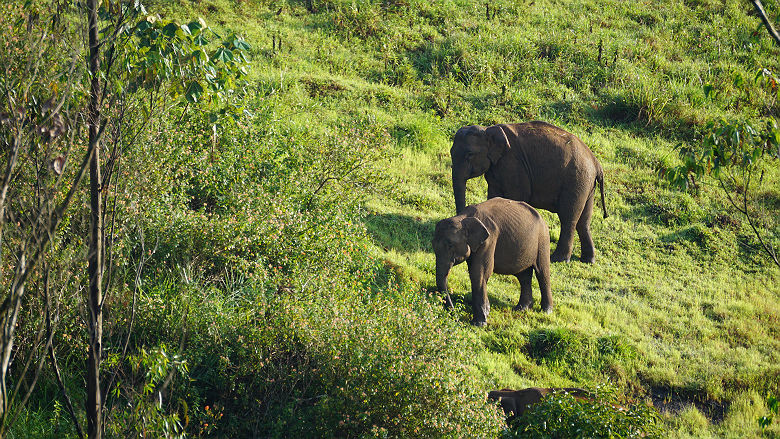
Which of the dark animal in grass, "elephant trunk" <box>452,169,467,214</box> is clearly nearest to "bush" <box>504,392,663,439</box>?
the dark animal in grass

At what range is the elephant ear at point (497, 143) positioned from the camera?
44.1 feet

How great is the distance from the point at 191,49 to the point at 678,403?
25.0 feet

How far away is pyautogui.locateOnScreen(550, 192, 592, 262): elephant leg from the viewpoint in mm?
13523

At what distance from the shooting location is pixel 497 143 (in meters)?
13.5

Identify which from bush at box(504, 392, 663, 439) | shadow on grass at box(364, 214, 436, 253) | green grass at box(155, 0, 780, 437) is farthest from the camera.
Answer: shadow on grass at box(364, 214, 436, 253)

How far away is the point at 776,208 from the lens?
17031 millimetres

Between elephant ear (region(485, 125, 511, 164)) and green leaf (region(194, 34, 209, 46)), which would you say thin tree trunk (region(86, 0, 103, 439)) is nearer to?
green leaf (region(194, 34, 209, 46))

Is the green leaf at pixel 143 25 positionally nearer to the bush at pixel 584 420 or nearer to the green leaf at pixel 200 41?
the green leaf at pixel 200 41

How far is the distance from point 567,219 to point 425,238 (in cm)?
245

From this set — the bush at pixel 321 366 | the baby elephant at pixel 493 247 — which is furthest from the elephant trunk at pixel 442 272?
the bush at pixel 321 366

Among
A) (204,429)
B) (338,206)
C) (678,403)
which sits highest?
(338,206)

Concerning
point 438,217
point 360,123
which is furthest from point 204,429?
point 360,123

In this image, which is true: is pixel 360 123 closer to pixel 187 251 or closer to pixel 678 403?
pixel 187 251

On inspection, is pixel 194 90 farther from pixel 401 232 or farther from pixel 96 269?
pixel 401 232
